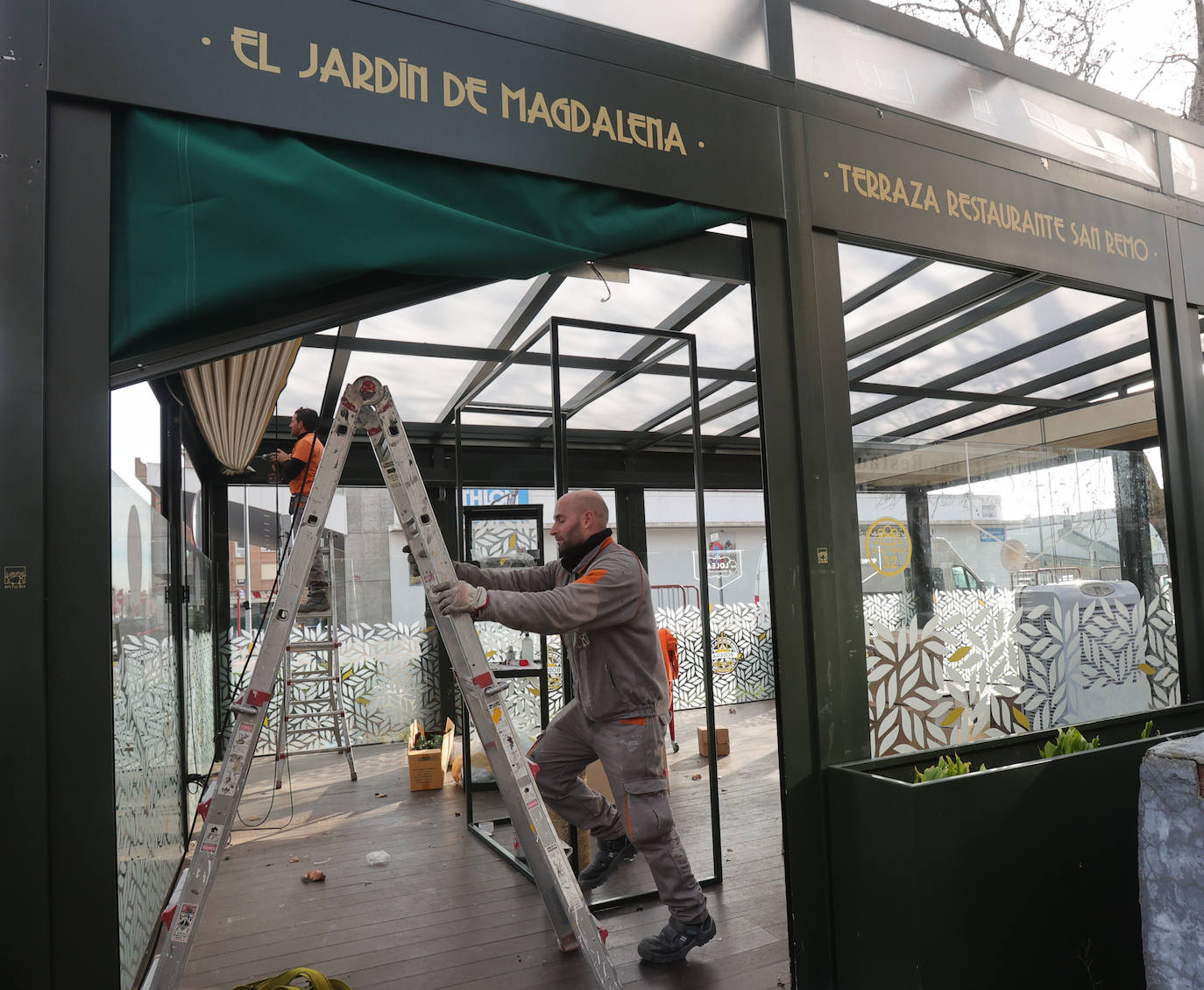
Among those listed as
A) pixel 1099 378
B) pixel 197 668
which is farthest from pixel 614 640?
pixel 197 668

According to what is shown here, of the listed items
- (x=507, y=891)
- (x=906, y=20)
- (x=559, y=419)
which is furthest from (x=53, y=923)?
(x=906, y=20)

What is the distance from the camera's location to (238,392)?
446 centimetres

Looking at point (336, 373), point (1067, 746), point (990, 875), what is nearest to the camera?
point (990, 875)

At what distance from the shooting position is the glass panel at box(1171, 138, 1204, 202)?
4.16 m

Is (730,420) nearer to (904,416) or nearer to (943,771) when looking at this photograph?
(904,416)

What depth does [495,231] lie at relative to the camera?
8.05 ft

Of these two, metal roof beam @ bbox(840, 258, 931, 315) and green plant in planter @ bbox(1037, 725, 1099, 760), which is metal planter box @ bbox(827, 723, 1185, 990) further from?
metal roof beam @ bbox(840, 258, 931, 315)

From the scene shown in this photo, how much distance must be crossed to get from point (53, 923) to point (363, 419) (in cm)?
152

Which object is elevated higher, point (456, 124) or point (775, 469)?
point (456, 124)

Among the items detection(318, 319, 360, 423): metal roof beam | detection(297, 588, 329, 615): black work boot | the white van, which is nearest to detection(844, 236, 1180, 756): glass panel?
the white van

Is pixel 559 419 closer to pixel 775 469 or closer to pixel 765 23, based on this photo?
pixel 775 469

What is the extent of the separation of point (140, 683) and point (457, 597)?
5.02 ft

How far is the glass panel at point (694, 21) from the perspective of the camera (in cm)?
277

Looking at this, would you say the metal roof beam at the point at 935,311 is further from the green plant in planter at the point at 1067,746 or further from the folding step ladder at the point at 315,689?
the folding step ladder at the point at 315,689
